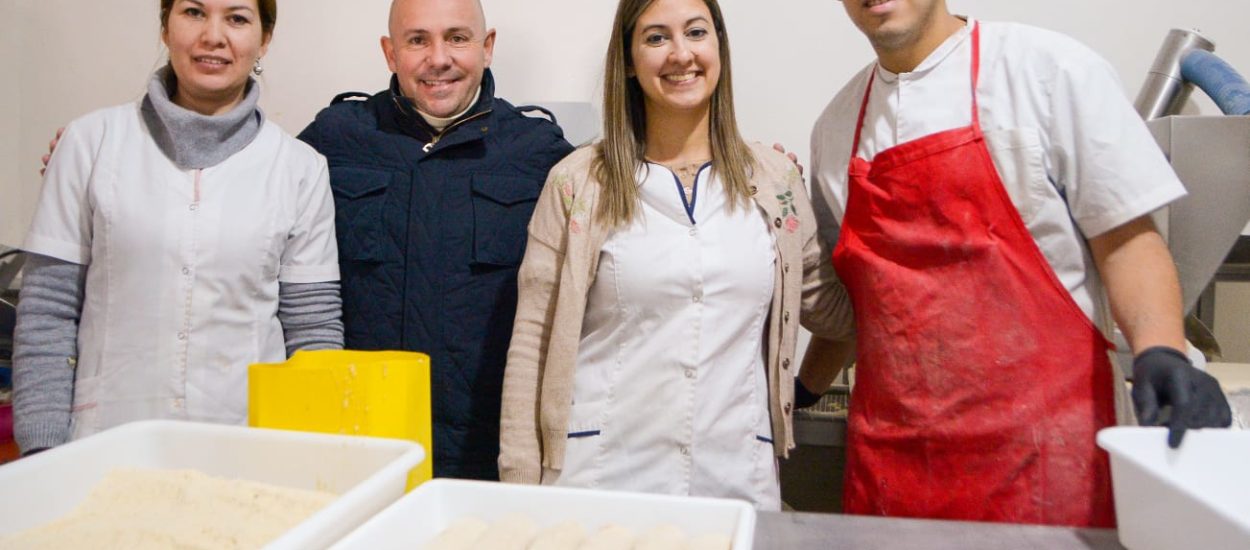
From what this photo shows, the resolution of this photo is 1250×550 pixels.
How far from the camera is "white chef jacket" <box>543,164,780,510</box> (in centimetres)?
140

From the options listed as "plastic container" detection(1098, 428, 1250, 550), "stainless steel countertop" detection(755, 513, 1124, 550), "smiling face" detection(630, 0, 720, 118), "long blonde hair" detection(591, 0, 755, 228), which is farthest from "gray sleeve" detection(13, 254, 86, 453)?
"plastic container" detection(1098, 428, 1250, 550)

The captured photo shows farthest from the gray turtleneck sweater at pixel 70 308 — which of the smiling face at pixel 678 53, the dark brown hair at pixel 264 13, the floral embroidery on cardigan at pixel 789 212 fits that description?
the floral embroidery on cardigan at pixel 789 212

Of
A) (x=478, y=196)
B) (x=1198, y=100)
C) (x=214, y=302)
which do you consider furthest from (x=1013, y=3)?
(x=214, y=302)

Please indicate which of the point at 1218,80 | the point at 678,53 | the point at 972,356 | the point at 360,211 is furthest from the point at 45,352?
the point at 1218,80

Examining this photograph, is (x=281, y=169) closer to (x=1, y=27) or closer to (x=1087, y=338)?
(x=1087, y=338)

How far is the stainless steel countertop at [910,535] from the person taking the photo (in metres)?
0.89

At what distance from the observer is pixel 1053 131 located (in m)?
1.23

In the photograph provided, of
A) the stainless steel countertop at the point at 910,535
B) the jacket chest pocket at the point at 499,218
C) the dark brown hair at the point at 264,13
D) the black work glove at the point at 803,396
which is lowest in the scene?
the black work glove at the point at 803,396

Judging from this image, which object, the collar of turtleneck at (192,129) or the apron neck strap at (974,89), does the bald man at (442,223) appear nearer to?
the collar of turtleneck at (192,129)

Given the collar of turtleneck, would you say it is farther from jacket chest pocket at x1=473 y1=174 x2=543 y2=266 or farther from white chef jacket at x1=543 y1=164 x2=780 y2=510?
white chef jacket at x1=543 y1=164 x2=780 y2=510

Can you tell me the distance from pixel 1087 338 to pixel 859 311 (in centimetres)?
35

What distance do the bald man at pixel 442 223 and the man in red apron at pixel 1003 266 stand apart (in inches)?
28.6

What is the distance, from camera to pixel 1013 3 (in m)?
2.16

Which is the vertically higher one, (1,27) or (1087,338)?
(1,27)
